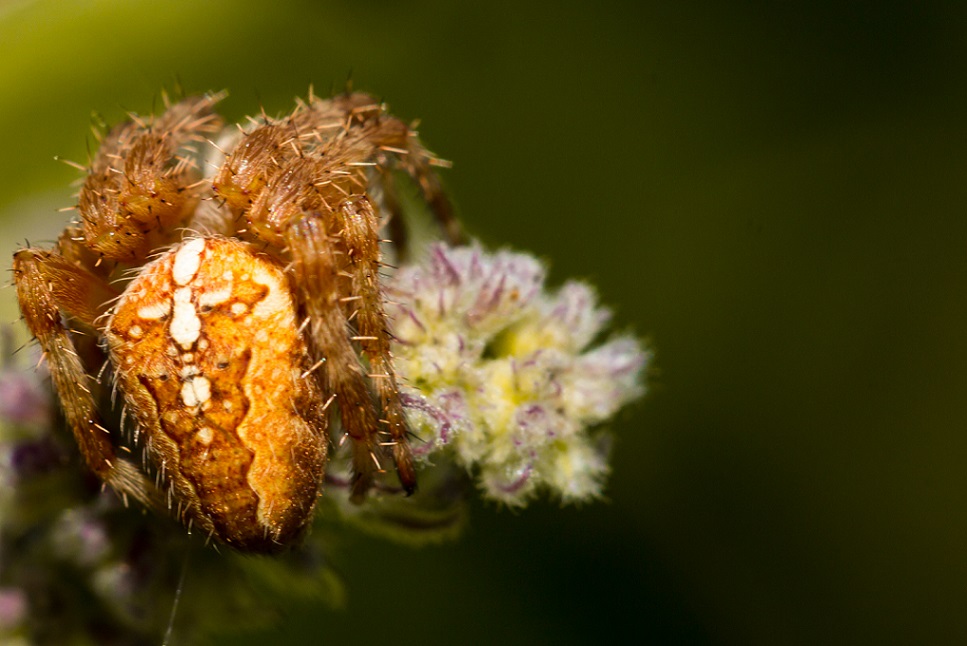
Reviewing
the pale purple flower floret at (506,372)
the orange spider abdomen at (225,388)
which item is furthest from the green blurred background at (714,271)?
the orange spider abdomen at (225,388)

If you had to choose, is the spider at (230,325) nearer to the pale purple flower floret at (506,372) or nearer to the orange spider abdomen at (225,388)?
the orange spider abdomen at (225,388)

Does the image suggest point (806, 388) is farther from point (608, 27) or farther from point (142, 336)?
point (142, 336)

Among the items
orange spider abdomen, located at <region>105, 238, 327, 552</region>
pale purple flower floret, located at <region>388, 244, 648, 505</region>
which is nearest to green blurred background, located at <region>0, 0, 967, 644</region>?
pale purple flower floret, located at <region>388, 244, 648, 505</region>

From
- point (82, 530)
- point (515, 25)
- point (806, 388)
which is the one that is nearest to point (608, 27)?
point (515, 25)

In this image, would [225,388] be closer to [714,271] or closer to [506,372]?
[506,372]

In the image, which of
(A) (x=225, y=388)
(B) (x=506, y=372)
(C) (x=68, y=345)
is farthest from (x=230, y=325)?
(B) (x=506, y=372)

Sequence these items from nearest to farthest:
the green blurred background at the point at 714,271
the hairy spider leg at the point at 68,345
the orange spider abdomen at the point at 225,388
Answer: the orange spider abdomen at the point at 225,388, the hairy spider leg at the point at 68,345, the green blurred background at the point at 714,271

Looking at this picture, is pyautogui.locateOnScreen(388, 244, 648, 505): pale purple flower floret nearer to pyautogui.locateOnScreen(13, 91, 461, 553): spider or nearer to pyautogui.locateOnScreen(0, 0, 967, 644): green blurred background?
pyautogui.locateOnScreen(13, 91, 461, 553): spider
